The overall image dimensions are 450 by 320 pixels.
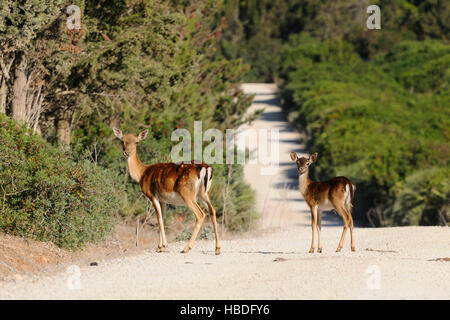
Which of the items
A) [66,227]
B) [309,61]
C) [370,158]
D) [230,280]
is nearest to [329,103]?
[370,158]

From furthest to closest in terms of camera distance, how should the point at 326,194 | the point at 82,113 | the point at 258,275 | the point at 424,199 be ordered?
the point at 424,199, the point at 82,113, the point at 326,194, the point at 258,275

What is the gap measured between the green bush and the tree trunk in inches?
131

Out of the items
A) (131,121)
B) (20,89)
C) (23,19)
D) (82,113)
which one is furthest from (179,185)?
(131,121)

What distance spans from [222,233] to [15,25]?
602 centimetres

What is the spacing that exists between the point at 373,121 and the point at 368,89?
20.1m

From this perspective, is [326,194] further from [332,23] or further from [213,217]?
[332,23]

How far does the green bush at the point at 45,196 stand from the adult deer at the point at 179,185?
4.05 ft

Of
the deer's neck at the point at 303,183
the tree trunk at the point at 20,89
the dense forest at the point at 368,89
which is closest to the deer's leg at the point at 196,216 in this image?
the deer's neck at the point at 303,183

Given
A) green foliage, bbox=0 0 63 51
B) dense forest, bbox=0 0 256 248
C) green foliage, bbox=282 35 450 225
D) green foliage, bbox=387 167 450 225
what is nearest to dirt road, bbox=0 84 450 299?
dense forest, bbox=0 0 256 248

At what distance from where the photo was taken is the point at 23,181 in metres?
16.1

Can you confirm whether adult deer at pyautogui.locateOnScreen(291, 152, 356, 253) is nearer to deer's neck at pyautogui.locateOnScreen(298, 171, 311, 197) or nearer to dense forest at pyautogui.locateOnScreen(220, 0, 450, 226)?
deer's neck at pyautogui.locateOnScreen(298, 171, 311, 197)

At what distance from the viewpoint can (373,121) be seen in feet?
139

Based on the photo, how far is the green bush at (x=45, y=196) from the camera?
16062 mm
